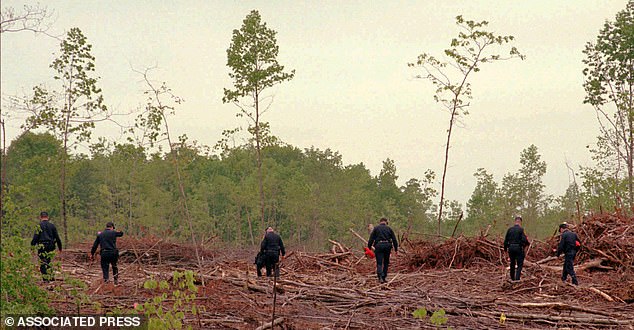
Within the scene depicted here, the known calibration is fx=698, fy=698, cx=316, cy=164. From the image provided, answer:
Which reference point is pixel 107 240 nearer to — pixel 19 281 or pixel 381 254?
pixel 19 281

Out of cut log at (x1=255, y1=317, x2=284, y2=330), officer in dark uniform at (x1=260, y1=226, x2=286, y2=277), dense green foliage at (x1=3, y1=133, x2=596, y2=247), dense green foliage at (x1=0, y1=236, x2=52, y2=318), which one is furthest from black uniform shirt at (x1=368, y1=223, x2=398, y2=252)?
dense green foliage at (x1=3, y1=133, x2=596, y2=247)

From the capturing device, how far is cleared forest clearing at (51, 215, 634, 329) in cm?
1368

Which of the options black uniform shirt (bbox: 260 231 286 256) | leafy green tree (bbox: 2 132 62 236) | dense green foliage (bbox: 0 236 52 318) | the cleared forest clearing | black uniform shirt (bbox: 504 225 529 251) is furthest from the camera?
leafy green tree (bbox: 2 132 62 236)

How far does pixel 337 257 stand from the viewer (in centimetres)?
2506

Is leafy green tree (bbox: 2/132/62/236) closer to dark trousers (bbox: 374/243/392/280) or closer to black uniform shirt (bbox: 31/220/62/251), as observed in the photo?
black uniform shirt (bbox: 31/220/62/251)

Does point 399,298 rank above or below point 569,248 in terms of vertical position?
below

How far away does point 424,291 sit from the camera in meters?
16.7

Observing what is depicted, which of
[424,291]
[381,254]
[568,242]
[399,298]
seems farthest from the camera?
[381,254]

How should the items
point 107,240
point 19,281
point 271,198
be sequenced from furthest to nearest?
point 271,198 → point 107,240 → point 19,281

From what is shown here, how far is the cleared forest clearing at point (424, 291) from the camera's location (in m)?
13.7

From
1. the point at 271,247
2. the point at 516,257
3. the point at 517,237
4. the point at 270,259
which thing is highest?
the point at 517,237

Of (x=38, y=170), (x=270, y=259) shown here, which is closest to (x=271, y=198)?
(x=38, y=170)

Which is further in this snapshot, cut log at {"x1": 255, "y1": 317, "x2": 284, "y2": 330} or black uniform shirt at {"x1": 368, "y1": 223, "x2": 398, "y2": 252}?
black uniform shirt at {"x1": 368, "y1": 223, "x2": 398, "y2": 252}

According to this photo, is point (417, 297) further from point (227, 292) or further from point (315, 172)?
point (315, 172)
